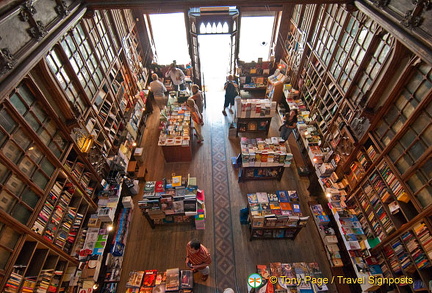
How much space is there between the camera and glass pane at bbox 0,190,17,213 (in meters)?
3.40

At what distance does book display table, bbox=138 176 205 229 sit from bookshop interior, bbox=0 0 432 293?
42 millimetres

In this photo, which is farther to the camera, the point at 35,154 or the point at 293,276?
the point at 293,276

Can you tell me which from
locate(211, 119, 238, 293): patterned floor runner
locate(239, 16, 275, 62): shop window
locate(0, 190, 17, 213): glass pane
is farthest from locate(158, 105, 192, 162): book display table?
locate(239, 16, 275, 62): shop window

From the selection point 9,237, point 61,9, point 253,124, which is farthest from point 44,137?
point 253,124

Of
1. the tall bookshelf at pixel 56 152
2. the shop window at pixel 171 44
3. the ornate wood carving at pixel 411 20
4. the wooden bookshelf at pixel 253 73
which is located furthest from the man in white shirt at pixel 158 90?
the ornate wood carving at pixel 411 20

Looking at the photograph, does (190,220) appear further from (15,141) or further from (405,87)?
(405,87)

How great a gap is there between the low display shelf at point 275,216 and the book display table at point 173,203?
149 cm

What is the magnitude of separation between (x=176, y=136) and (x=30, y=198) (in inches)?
181

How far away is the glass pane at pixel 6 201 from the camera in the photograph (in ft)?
11.2

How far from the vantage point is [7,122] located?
11.5 feet

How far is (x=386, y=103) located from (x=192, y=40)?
7.89 meters

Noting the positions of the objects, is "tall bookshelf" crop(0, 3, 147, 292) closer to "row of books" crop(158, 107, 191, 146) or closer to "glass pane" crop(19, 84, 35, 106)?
"glass pane" crop(19, 84, 35, 106)

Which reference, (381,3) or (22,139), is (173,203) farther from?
(381,3)

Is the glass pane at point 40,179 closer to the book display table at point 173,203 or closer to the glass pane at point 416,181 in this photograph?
the book display table at point 173,203
